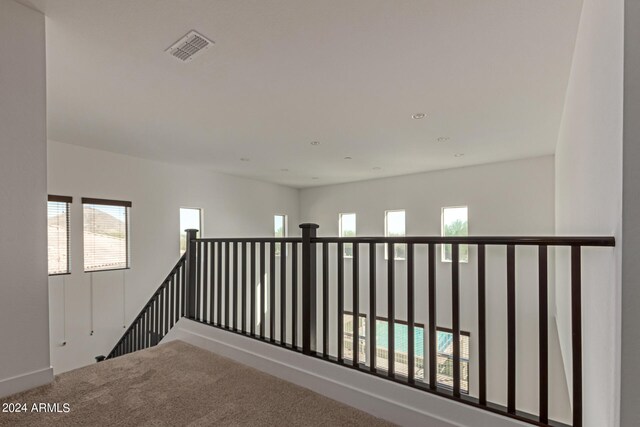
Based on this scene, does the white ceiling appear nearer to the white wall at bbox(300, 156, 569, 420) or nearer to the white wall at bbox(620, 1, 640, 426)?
the white wall at bbox(620, 1, 640, 426)

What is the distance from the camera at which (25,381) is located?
1964mm

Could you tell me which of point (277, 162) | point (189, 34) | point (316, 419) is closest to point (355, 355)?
point (316, 419)

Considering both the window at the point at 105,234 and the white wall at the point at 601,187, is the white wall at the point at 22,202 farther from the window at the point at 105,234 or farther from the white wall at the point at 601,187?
the window at the point at 105,234

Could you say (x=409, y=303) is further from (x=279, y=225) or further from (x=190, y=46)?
(x=279, y=225)

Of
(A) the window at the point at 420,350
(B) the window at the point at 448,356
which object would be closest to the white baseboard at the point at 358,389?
(A) the window at the point at 420,350

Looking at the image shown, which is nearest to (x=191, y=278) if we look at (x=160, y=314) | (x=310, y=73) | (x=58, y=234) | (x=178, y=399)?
(x=160, y=314)

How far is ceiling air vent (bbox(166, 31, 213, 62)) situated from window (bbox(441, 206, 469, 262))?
557 centimetres

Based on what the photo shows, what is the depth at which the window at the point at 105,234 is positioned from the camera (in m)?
4.95

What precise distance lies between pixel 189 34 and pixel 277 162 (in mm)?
3751

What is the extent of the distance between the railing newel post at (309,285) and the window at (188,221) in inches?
167

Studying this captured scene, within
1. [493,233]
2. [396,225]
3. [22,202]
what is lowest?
[493,233]

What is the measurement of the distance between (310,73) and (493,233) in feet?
16.2

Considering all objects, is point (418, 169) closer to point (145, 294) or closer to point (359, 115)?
A: point (359, 115)

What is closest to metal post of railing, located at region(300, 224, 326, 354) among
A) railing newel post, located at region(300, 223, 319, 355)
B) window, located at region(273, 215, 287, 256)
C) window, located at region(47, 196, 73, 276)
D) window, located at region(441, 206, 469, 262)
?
railing newel post, located at region(300, 223, 319, 355)
